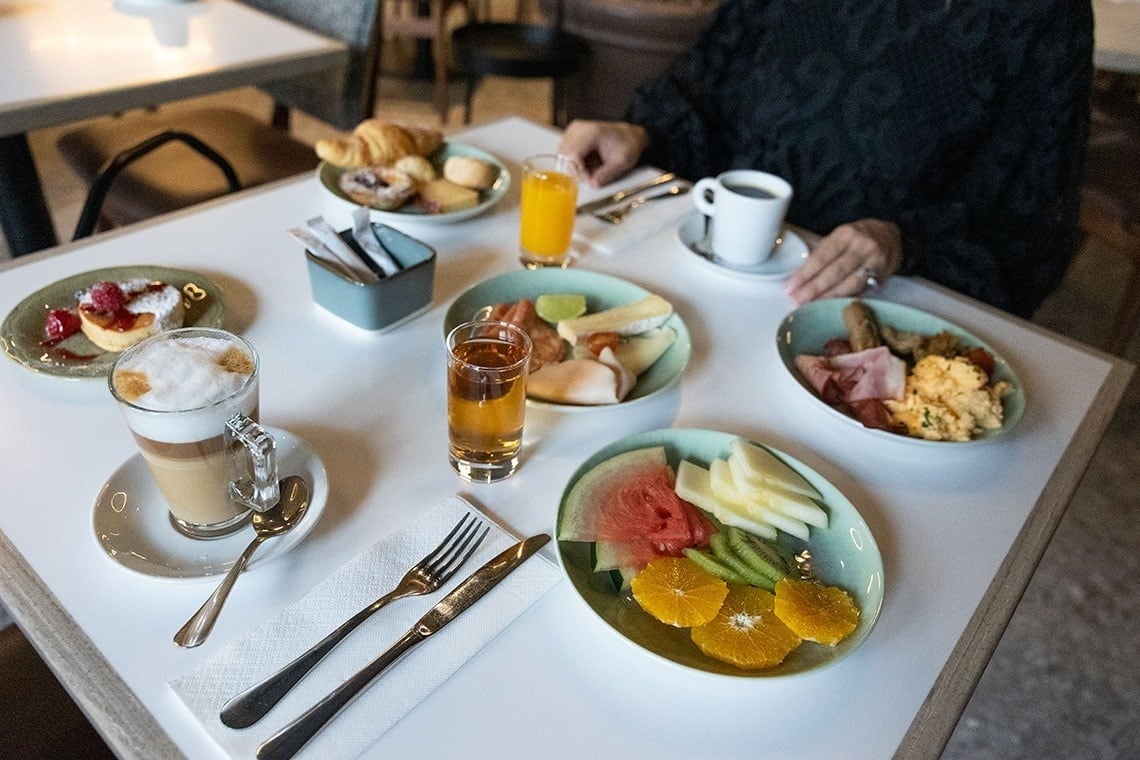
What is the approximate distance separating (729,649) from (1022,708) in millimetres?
1382

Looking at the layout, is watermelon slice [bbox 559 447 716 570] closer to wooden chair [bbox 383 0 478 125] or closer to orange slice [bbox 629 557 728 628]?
orange slice [bbox 629 557 728 628]

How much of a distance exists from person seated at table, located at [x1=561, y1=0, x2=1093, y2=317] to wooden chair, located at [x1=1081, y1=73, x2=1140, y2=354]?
116cm

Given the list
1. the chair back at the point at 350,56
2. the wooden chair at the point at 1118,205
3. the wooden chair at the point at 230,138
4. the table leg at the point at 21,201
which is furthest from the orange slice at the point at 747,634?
the wooden chair at the point at 1118,205

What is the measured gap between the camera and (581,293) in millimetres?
1145

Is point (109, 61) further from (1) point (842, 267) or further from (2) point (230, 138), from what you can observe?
(1) point (842, 267)

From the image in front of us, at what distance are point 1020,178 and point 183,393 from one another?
1346 millimetres

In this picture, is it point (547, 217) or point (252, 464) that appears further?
point (547, 217)

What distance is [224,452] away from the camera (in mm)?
721

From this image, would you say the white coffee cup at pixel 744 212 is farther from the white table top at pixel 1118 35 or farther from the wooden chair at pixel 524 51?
the wooden chair at pixel 524 51

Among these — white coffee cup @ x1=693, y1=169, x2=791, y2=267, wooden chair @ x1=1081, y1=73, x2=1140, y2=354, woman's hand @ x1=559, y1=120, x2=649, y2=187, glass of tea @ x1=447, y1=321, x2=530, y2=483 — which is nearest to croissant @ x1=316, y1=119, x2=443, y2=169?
woman's hand @ x1=559, y1=120, x2=649, y2=187

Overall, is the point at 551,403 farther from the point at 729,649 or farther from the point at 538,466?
the point at 729,649

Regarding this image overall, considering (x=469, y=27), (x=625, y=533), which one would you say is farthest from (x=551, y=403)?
(x=469, y=27)

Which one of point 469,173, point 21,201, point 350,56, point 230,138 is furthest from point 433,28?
point 469,173

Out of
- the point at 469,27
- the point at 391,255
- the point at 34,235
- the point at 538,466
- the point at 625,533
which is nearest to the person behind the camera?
the point at 625,533
